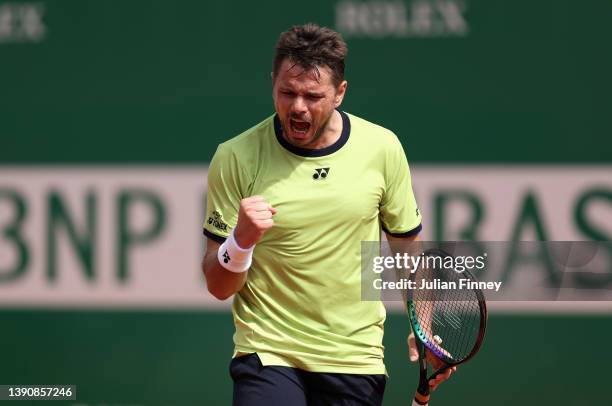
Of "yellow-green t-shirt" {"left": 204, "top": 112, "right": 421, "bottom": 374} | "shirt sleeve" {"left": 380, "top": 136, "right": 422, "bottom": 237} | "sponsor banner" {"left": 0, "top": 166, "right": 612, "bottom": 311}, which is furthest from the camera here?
"sponsor banner" {"left": 0, "top": 166, "right": 612, "bottom": 311}

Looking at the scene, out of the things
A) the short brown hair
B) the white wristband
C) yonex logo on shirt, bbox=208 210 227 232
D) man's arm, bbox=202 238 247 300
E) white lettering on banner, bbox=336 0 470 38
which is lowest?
man's arm, bbox=202 238 247 300

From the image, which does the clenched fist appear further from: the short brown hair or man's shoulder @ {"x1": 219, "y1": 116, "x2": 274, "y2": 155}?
the short brown hair

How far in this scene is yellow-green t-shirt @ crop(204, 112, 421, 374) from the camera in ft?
10.4

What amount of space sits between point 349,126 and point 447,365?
0.71 metres

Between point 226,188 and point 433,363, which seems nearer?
point 226,188

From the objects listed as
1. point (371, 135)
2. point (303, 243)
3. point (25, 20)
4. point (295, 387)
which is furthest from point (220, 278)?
point (25, 20)

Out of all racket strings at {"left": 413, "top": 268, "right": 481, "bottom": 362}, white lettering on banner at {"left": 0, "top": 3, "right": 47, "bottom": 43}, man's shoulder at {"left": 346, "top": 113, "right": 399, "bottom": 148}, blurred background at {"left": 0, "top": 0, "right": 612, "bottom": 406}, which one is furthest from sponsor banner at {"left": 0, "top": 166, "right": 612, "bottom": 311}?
man's shoulder at {"left": 346, "top": 113, "right": 399, "bottom": 148}

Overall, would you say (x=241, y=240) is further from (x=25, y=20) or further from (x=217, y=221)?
(x=25, y=20)

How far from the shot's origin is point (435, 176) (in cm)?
485

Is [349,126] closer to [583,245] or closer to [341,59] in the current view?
[341,59]

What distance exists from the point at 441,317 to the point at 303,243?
58cm

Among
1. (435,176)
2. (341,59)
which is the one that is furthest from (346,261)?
(435,176)

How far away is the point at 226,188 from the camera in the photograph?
318cm

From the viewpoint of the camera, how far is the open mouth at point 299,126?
10.2 ft
